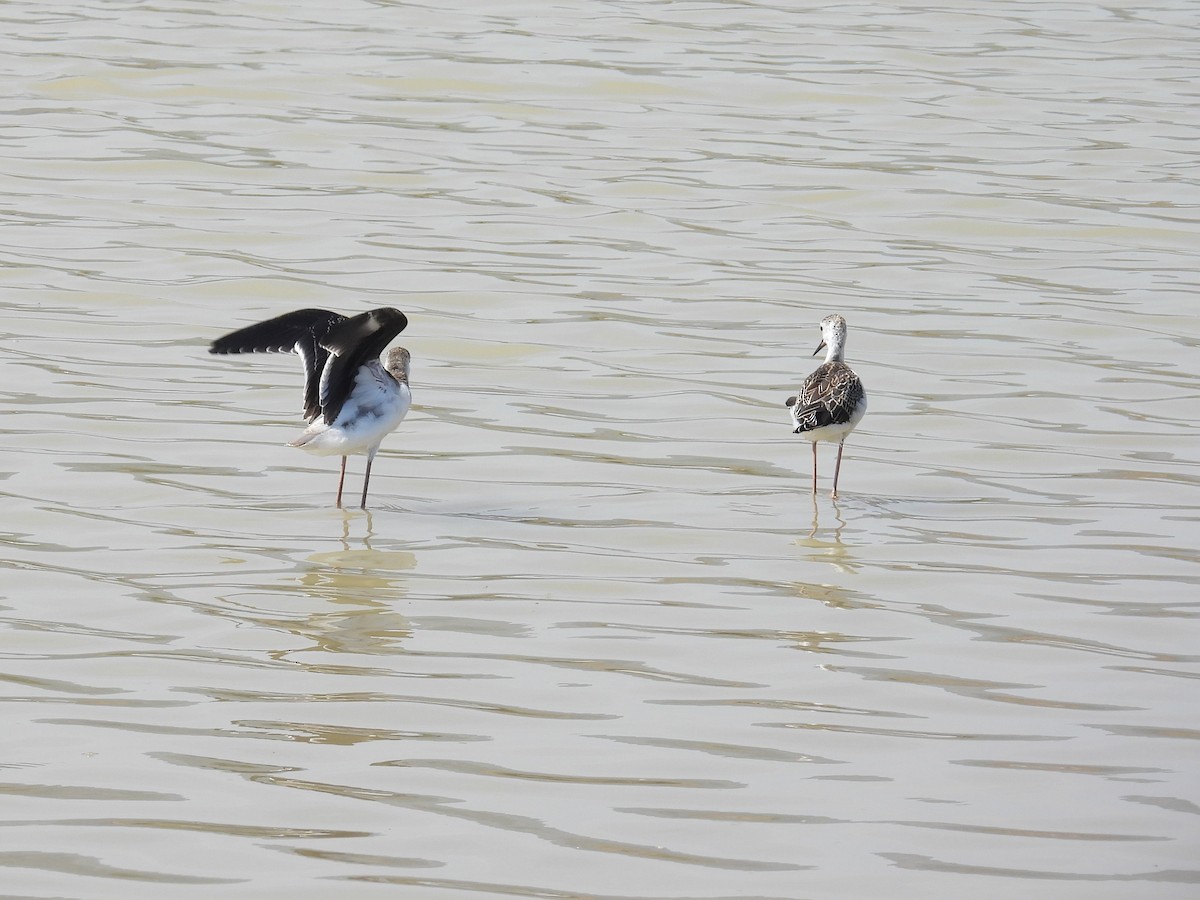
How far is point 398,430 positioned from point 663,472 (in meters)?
1.87

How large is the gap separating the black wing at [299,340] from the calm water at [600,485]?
53 cm

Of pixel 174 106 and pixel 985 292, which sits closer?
pixel 985 292

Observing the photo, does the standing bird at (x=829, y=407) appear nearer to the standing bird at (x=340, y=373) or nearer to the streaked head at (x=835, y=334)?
the streaked head at (x=835, y=334)

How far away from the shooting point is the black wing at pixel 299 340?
9977 mm

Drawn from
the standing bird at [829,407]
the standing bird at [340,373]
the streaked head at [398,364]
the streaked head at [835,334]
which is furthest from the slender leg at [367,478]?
the streaked head at [835,334]

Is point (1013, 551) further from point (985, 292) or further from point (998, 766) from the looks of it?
point (985, 292)

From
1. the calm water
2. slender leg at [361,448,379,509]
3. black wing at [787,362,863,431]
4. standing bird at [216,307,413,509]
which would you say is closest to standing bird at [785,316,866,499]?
black wing at [787,362,863,431]

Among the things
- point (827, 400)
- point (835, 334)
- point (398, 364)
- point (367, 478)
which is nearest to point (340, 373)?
point (367, 478)

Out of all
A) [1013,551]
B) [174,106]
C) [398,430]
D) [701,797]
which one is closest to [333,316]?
[398,430]

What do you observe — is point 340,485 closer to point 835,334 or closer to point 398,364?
point 398,364

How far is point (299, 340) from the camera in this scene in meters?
10.2

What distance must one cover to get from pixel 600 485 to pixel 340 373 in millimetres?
1519

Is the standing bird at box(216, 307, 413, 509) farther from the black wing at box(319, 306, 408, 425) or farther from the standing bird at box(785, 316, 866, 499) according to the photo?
the standing bird at box(785, 316, 866, 499)

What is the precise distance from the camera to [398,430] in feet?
37.7
